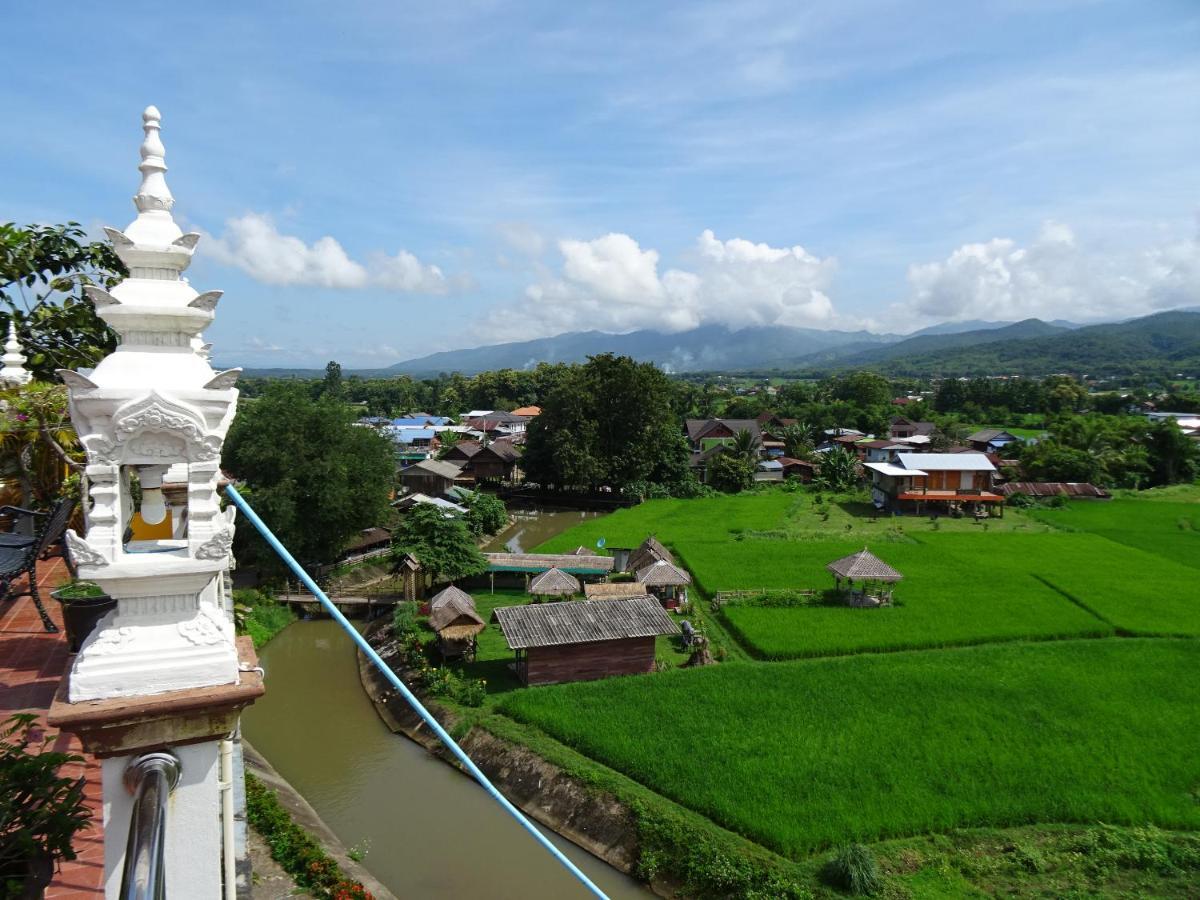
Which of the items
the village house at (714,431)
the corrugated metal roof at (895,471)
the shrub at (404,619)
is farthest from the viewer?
the village house at (714,431)

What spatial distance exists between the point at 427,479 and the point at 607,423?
37.5 feet

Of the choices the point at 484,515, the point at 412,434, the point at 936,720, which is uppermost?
the point at 412,434

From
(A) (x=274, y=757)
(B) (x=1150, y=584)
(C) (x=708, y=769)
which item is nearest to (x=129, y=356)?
(C) (x=708, y=769)

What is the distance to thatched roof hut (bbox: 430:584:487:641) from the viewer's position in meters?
18.2

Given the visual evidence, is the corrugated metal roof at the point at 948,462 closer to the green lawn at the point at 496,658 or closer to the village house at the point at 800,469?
the village house at the point at 800,469

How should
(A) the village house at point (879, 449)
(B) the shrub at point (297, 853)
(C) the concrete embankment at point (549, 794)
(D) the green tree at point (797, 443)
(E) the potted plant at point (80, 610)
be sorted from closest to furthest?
1. (E) the potted plant at point (80, 610)
2. (B) the shrub at point (297, 853)
3. (C) the concrete embankment at point (549, 794)
4. (A) the village house at point (879, 449)
5. (D) the green tree at point (797, 443)

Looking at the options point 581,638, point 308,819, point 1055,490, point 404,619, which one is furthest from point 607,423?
point 308,819

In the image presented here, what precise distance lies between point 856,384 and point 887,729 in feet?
256

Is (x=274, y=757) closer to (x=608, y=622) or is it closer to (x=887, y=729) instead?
(x=608, y=622)

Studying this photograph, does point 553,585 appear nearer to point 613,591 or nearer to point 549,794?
point 613,591

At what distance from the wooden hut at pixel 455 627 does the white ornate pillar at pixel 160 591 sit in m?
15.6

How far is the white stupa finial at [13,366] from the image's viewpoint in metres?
8.72

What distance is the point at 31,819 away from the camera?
11.6 ft

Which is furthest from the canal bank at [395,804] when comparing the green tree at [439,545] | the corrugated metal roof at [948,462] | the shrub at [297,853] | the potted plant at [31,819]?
the corrugated metal roof at [948,462]
